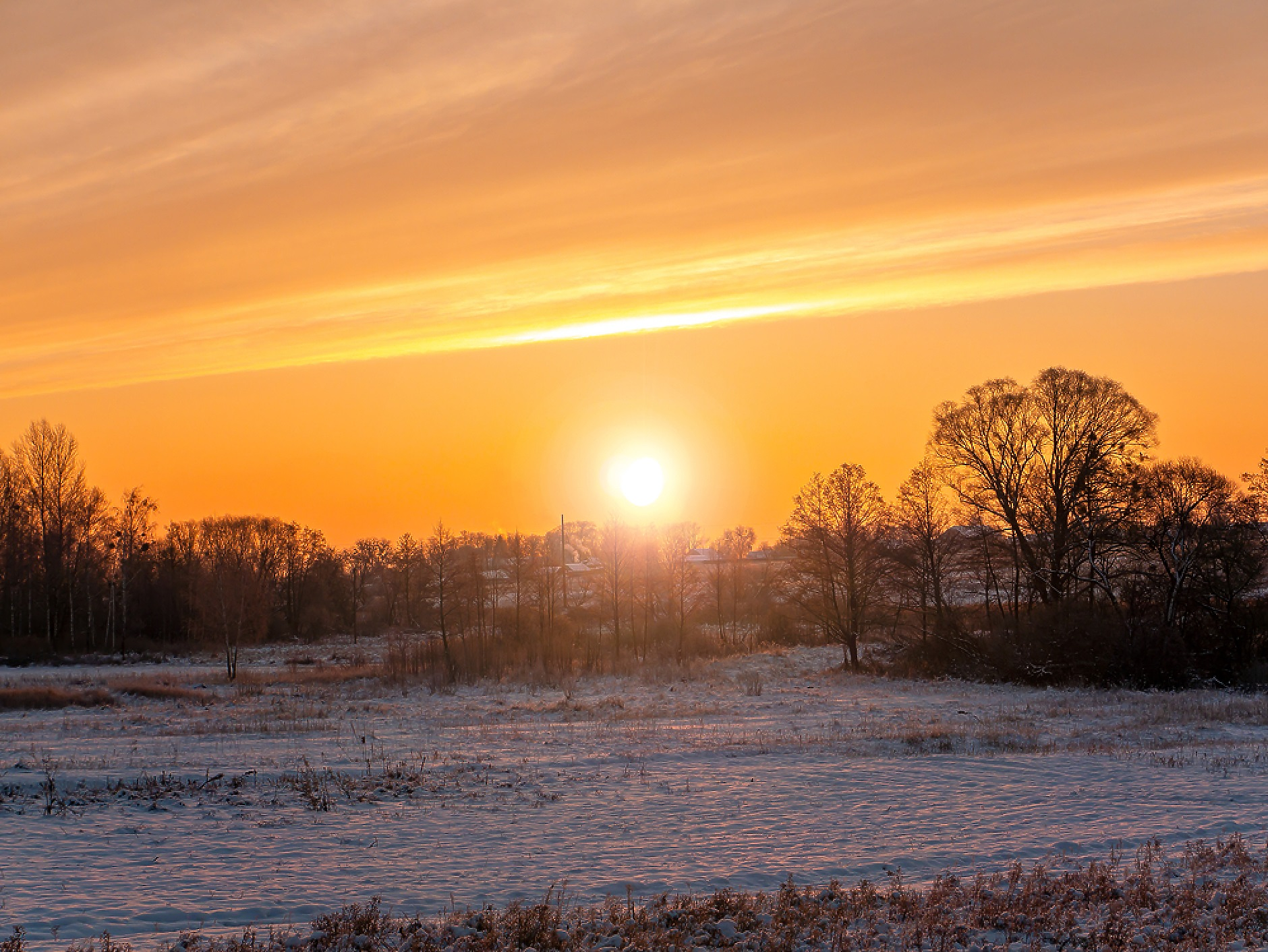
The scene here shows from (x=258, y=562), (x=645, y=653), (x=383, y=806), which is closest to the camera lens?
(x=383, y=806)

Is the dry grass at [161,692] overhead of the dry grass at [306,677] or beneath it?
overhead

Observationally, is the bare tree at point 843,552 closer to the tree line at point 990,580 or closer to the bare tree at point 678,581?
the tree line at point 990,580

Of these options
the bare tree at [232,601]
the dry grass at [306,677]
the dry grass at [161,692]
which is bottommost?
the dry grass at [306,677]

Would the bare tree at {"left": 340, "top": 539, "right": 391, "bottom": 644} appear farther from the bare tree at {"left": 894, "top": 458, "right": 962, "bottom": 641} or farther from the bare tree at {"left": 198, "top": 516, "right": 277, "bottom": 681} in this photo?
the bare tree at {"left": 894, "top": 458, "right": 962, "bottom": 641}

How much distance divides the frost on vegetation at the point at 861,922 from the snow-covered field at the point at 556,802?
0.81 metres

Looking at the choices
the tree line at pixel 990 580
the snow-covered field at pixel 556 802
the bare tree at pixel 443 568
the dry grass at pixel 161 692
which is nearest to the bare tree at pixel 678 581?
the tree line at pixel 990 580

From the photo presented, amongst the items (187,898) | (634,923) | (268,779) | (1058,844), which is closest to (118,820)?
(268,779)

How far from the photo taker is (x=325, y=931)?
9055 millimetres

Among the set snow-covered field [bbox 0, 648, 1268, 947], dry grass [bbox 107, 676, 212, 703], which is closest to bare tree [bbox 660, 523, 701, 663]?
dry grass [bbox 107, 676, 212, 703]

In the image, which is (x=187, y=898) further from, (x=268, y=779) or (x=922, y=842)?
(x=922, y=842)

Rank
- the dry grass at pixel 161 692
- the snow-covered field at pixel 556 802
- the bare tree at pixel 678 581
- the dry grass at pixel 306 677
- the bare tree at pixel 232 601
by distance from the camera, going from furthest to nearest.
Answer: the bare tree at pixel 678 581, the bare tree at pixel 232 601, the dry grass at pixel 306 677, the dry grass at pixel 161 692, the snow-covered field at pixel 556 802

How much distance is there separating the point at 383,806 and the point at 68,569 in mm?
74857

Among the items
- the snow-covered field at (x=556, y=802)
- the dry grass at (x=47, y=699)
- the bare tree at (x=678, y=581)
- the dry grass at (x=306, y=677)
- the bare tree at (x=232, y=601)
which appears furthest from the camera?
the bare tree at (x=678, y=581)

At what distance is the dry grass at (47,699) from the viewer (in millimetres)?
34000
